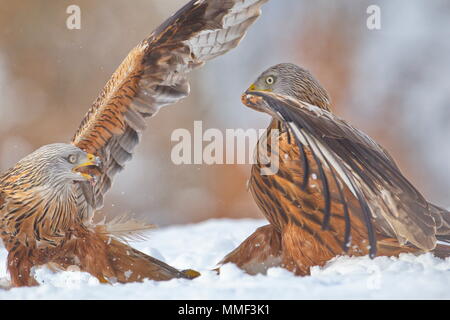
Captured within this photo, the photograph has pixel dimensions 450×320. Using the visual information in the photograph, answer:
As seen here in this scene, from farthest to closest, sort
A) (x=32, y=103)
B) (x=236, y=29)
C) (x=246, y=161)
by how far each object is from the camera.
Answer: (x=32, y=103) < (x=246, y=161) < (x=236, y=29)

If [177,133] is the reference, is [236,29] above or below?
above

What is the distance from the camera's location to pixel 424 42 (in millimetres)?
5512

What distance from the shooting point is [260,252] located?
269 centimetres

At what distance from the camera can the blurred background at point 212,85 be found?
17.5 feet

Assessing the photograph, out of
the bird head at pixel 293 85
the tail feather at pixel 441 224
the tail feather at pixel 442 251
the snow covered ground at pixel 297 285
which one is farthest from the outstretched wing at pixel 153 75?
the tail feather at pixel 442 251

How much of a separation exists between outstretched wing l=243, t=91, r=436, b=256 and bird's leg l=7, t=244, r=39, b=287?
47.8 inches

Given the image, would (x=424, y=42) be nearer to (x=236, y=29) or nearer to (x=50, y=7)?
(x=236, y=29)

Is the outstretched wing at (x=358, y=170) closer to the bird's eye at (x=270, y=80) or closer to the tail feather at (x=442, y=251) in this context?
the tail feather at (x=442, y=251)

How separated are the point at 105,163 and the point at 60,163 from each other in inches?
17.8

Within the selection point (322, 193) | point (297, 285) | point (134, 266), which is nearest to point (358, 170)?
point (322, 193)

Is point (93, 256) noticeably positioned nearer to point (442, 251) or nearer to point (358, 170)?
point (358, 170)

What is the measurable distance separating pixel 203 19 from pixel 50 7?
3.07 meters

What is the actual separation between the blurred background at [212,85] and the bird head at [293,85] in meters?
2.37

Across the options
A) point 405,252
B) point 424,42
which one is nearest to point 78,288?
point 405,252
